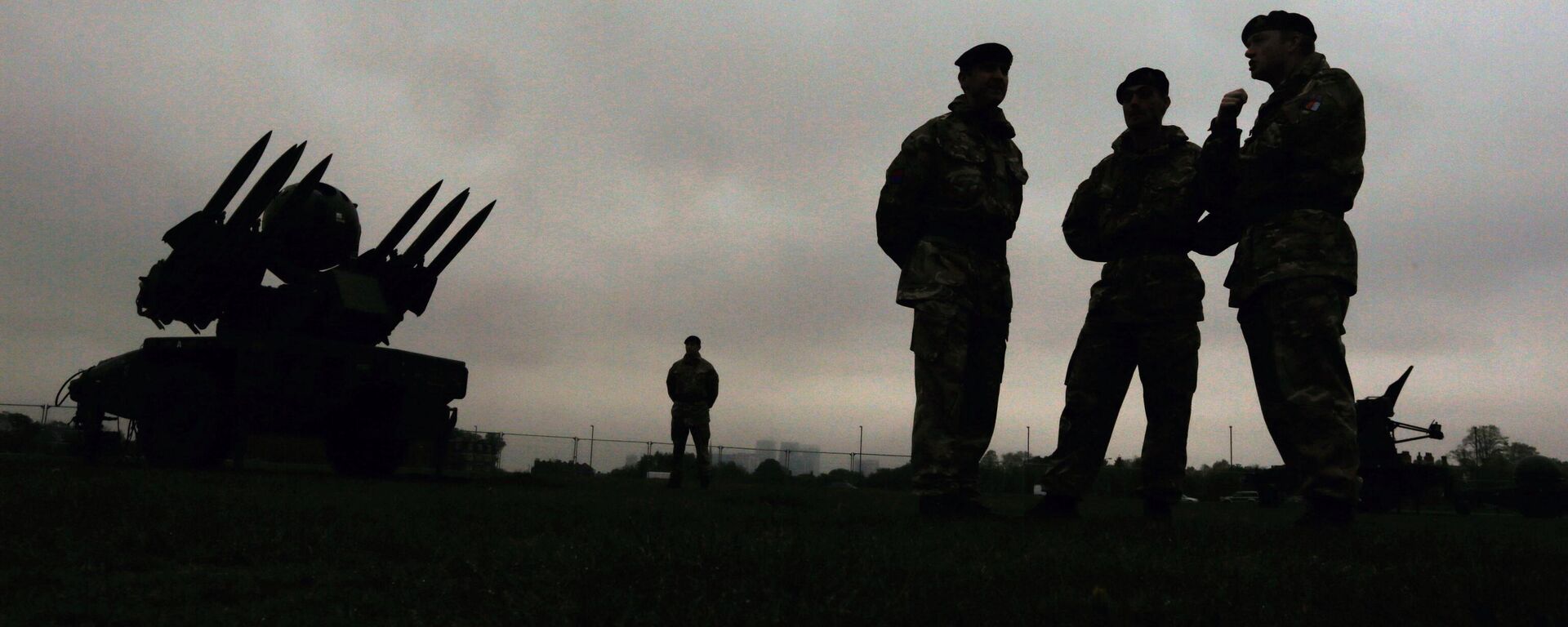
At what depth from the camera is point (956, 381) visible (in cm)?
532

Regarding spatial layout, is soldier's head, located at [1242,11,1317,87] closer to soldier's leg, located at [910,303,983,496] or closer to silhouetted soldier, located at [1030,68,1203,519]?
silhouetted soldier, located at [1030,68,1203,519]

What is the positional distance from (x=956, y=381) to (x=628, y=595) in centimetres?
313

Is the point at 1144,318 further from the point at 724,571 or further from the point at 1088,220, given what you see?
the point at 724,571

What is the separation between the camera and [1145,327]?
5.38m

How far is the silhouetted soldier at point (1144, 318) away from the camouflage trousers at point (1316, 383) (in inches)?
24.0

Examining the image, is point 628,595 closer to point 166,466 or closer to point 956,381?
point 956,381

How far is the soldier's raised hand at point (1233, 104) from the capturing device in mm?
4891

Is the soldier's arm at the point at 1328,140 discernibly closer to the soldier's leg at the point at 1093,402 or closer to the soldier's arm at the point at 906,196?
the soldier's leg at the point at 1093,402

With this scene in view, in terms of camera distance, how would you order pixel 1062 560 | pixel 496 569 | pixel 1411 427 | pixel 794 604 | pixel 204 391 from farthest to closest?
pixel 1411 427 → pixel 204 391 → pixel 1062 560 → pixel 496 569 → pixel 794 604

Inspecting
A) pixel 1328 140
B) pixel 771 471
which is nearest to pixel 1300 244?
pixel 1328 140

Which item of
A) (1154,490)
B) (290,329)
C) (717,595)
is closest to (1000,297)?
(1154,490)

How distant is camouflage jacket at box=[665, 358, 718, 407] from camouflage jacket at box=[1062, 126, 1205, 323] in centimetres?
876

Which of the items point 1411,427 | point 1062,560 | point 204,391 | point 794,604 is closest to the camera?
point 794,604

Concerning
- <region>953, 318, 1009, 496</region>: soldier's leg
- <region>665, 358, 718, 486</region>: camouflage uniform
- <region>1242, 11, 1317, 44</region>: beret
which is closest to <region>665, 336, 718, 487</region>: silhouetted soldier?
<region>665, 358, 718, 486</region>: camouflage uniform
